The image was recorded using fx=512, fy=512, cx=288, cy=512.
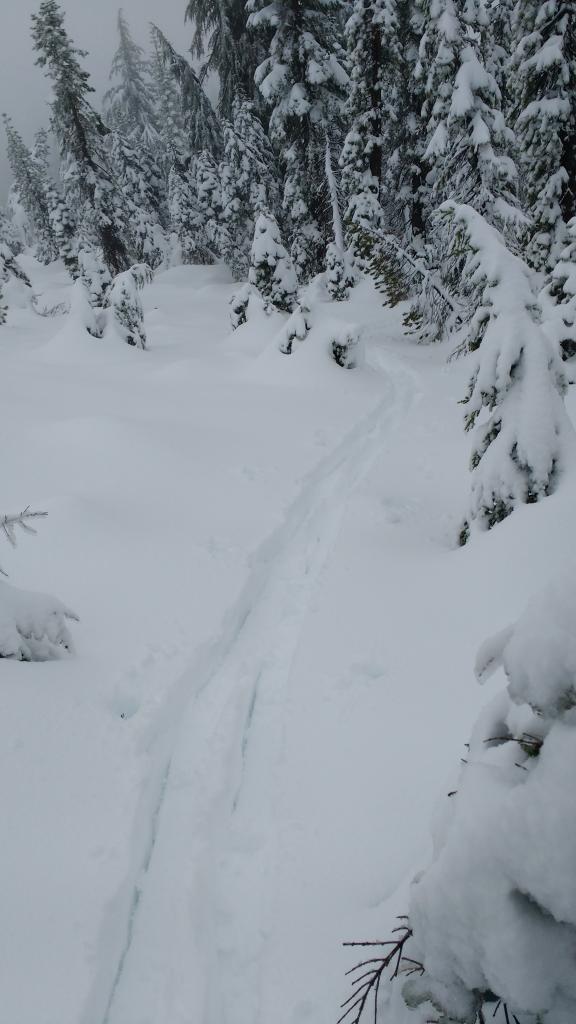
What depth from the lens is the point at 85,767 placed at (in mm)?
4051

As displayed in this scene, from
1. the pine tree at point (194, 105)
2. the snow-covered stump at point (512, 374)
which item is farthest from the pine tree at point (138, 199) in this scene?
the snow-covered stump at point (512, 374)

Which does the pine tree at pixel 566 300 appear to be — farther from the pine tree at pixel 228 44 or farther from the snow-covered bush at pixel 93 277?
the pine tree at pixel 228 44

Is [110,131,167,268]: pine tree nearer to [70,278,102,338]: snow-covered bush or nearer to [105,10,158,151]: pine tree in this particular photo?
[105,10,158,151]: pine tree

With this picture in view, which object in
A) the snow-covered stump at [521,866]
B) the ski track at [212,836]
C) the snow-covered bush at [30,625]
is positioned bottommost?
the ski track at [212,836]

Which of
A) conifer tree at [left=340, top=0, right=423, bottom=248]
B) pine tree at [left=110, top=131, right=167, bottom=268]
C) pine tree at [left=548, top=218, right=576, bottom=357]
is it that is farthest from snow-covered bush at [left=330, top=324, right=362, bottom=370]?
pine tree at [left=110, top=131, right=167, bottom=268]

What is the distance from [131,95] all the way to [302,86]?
37698mm

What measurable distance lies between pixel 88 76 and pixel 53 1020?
108 feet

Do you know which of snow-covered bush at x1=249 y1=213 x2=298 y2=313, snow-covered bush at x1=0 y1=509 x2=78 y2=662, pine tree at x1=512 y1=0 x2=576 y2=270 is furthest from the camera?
snow-covered bush at x1=249 y1=213 x2=298 y2=313

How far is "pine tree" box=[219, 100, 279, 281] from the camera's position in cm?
2857

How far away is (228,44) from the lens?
86.2 ft

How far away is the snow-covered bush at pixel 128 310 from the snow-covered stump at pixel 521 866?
755 inches

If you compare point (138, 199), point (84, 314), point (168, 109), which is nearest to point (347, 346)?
point (84, 314)

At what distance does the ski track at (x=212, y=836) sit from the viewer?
3.05 metres

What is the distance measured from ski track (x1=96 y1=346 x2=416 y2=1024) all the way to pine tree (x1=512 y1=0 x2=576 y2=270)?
13784mm
